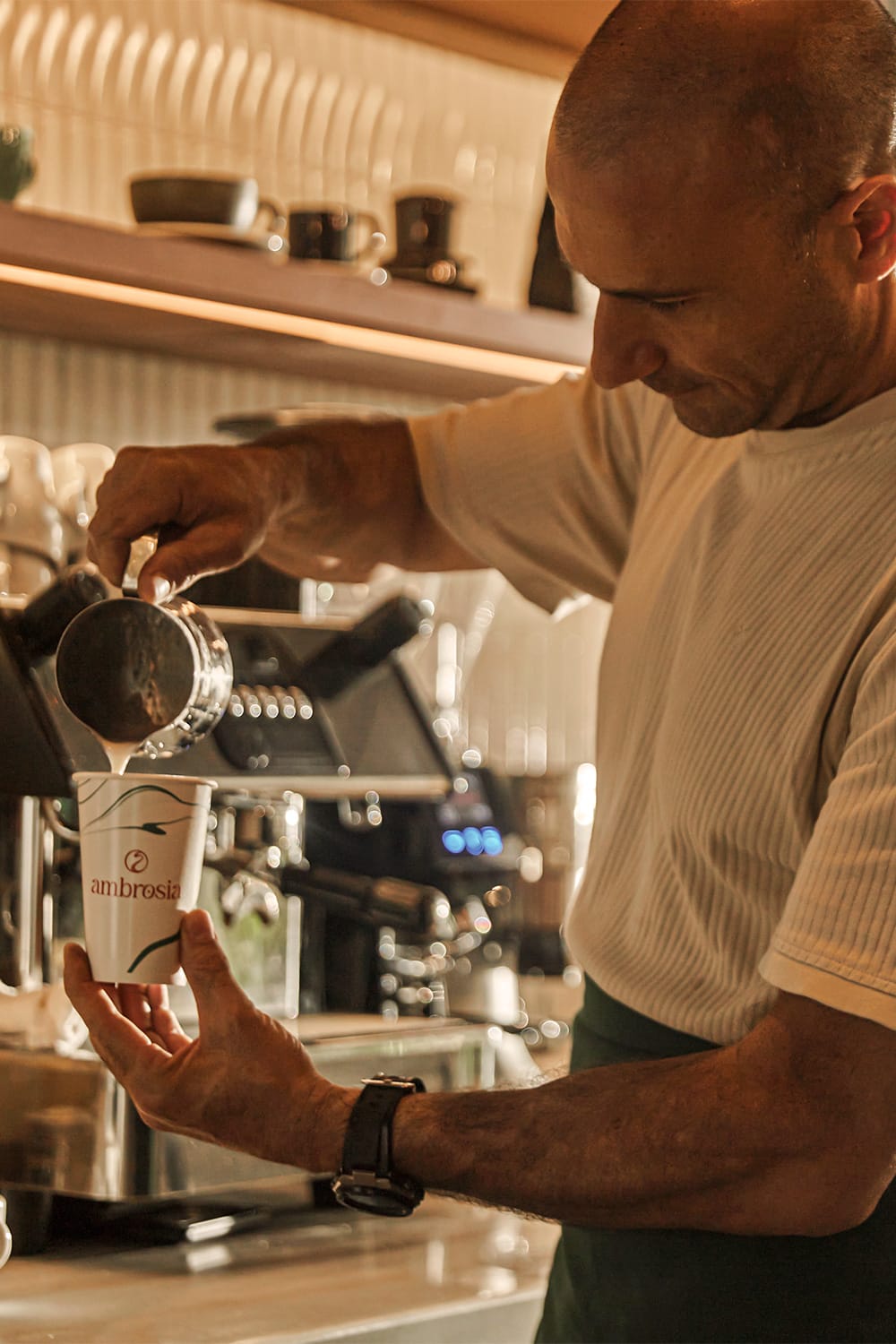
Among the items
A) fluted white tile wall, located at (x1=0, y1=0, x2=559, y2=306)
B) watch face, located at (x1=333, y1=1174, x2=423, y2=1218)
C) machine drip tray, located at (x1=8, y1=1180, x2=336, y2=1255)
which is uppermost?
fluted white tile wall, located at (x1=0, y1=0, x2=559, y2=306)

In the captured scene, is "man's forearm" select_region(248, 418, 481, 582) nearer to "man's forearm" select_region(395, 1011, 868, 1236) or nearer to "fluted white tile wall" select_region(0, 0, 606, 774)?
"fluted white tile wall" select_region(0, 0, 606, 774)

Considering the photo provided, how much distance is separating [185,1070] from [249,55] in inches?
58.1

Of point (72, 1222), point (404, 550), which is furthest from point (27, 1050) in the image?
point (404, 550)

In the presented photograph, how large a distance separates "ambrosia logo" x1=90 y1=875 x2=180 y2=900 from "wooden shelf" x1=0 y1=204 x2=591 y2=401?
73cm

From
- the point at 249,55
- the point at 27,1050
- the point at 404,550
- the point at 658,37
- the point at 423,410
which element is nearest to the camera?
the point at 658,37

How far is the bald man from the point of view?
955mm

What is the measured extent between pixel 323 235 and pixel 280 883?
67cm

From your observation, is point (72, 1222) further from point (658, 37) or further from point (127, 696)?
point (658, 37)

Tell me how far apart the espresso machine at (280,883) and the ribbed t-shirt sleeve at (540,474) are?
0.20 metres

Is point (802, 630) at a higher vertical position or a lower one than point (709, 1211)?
higher

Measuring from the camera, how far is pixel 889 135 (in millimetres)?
1101

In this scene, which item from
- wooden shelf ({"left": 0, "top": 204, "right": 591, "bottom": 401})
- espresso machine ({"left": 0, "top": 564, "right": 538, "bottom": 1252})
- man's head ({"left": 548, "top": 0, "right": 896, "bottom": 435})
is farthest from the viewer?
wooden shelf ({"left": 0, "top": 204, "right": 591, "bottom": 401})

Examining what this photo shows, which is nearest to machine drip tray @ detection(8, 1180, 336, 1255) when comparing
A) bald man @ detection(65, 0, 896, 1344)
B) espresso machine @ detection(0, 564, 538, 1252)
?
espresso machine @ detection(0, 564, 538, 1252)

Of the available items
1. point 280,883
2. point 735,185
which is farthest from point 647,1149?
point 280,883
